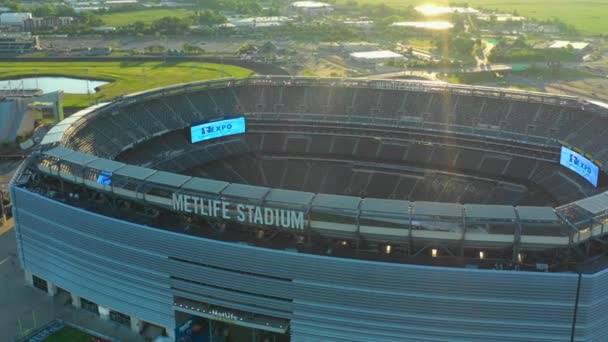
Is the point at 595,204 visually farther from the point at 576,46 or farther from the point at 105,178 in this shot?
the point at 576,46

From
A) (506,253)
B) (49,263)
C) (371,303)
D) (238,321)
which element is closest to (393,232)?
(371,303)

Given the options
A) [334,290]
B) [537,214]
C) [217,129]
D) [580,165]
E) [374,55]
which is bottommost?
[374,55]

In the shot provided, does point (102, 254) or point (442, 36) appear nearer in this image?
point (102, 254)

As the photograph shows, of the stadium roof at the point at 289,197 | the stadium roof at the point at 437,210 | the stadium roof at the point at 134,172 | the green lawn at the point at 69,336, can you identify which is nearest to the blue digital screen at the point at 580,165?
the stadium roof at the point at 437,210

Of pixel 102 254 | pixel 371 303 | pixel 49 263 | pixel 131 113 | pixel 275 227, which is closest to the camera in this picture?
pixel 371 303

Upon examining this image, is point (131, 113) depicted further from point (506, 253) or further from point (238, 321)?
point (506, 253)

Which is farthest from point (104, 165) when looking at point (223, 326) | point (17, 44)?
point (17, 44)

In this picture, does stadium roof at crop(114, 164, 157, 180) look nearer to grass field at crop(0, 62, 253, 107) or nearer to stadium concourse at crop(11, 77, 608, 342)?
stadium concourse at crop(11, 77, 608, 342)
